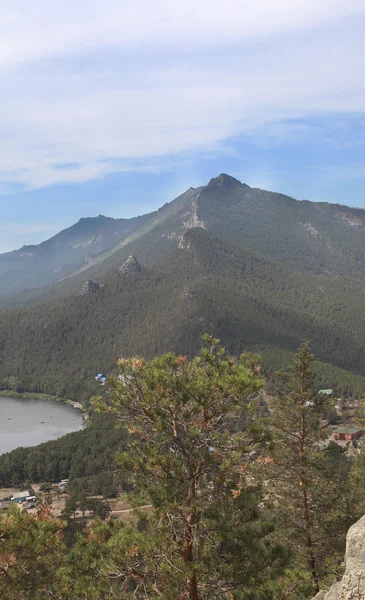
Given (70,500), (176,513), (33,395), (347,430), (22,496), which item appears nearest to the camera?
(176,513)

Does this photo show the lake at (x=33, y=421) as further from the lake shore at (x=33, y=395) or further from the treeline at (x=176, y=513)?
the treeline at (x=176, y=513)

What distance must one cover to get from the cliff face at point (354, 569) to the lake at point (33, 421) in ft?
292

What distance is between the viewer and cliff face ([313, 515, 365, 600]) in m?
6.73

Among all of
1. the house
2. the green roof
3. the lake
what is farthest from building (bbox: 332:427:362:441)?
the lake

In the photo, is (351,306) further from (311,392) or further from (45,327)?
(311,392)

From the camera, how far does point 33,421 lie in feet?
351

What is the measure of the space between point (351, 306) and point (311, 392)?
7507 inches

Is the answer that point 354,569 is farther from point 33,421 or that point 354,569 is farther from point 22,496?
point 33,421

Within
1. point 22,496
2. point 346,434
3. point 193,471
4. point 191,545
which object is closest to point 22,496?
point 22,496

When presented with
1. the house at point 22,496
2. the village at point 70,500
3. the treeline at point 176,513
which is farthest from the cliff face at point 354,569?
the house at point 22,496

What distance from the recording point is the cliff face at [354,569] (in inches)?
265

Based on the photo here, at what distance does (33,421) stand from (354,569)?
110 m

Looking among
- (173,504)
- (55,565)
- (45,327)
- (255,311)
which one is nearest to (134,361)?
(173,504)

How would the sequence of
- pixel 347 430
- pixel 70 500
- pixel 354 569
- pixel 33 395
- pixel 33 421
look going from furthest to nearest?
1. pixel 33 395
2. pixel 33 421
3. pixel 347 430
4. pixel 70 500
5. pixel 354 569
